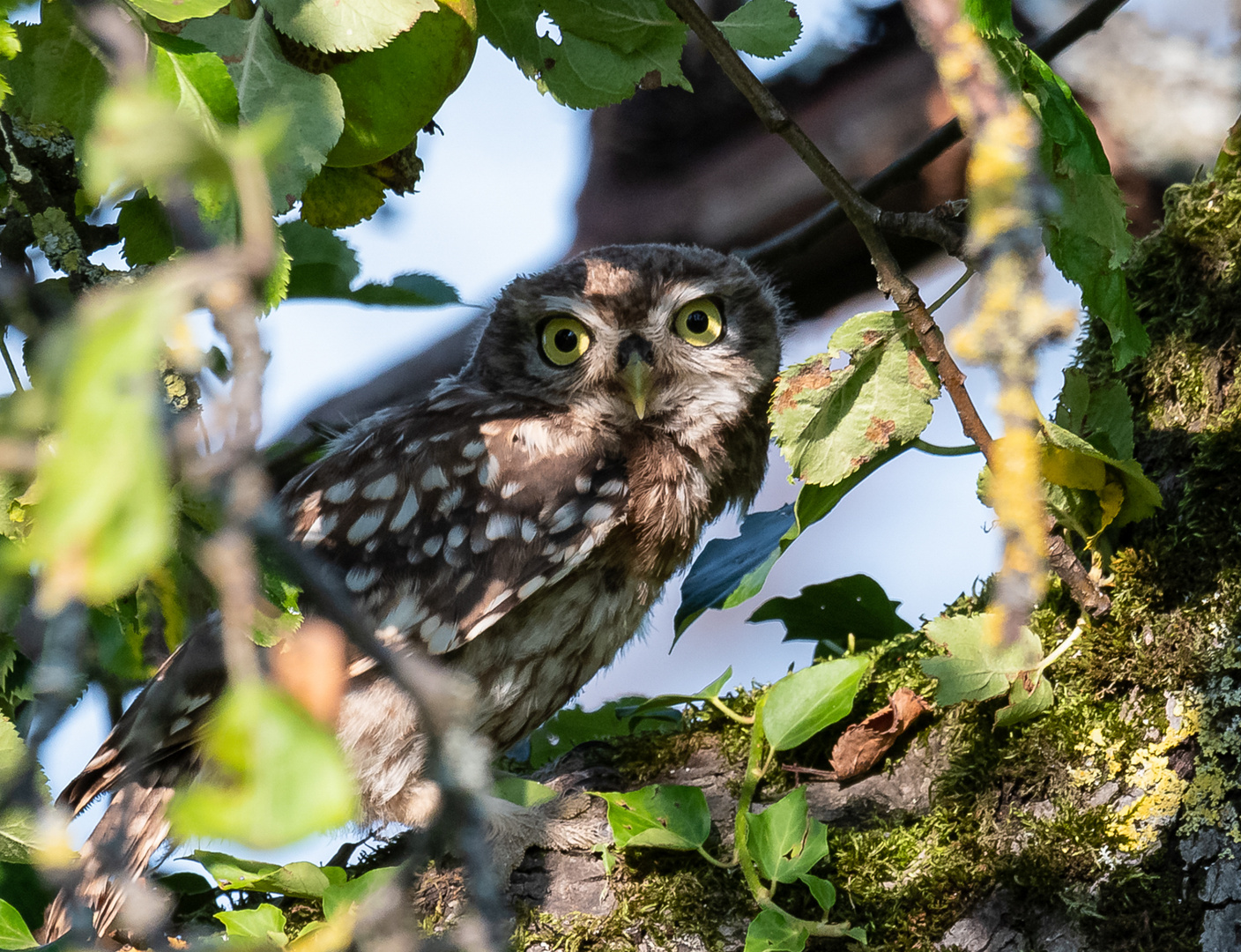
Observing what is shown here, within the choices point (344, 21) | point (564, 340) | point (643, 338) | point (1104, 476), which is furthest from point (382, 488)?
point (1104, 476)

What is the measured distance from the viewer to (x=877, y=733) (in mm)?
1709

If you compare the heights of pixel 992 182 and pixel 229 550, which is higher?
pixel 992 182

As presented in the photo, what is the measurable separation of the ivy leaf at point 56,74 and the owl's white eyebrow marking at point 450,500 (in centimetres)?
137

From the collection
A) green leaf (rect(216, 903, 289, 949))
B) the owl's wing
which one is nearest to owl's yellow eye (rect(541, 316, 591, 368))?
the owl's wing

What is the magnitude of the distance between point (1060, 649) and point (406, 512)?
147 cm

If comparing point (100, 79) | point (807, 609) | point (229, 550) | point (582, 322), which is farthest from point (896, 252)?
point (229, 550)

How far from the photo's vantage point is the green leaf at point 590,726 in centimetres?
214

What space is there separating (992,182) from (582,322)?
227cm

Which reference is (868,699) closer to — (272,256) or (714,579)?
(714,579)

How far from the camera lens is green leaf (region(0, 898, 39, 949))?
127 centimetres

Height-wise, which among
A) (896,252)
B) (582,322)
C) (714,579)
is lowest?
(714,579)

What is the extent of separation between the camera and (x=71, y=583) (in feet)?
1.14

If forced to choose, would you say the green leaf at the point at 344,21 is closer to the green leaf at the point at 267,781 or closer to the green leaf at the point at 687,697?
the green leaf at the point at 267,781

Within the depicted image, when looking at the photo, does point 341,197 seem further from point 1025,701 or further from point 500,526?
point 1025,701
